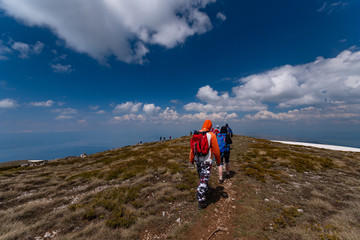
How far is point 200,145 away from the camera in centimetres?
645

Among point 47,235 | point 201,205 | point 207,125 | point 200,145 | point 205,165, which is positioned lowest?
point 47,235

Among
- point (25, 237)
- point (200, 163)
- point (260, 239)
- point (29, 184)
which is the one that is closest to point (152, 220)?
point (200, 163)

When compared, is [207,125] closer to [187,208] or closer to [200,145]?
[200,145]

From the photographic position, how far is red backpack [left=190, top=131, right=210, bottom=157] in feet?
21.0

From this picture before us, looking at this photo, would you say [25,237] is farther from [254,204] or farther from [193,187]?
[254,204]

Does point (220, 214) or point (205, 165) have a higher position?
point (205, 165)

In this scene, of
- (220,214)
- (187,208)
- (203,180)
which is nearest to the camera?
(220,214)

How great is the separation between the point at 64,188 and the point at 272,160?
20.1 meters

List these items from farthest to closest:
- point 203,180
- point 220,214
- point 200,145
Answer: point 203,180 → point 200,145 → point 220,214

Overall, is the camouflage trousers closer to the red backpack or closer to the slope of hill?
the red backpack

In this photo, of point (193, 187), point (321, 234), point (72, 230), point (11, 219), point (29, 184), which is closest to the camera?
point (321, 234)

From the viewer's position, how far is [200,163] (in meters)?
6.73

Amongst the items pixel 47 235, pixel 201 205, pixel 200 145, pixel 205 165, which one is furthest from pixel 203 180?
pixel 47 235

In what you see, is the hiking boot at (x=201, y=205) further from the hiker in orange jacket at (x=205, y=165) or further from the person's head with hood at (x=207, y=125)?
the person's head with hood at (x=207, y=125)
